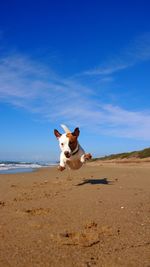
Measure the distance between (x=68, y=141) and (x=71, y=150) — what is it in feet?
0.79

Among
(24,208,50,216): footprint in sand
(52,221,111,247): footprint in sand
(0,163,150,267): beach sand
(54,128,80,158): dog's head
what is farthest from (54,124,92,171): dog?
(52,221,111,247): footprint in sand

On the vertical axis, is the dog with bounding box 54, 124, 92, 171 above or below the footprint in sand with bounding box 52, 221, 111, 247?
above

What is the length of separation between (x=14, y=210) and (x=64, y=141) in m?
2.64

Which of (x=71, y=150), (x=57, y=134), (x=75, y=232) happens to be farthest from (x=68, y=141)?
(x=75, y=232)

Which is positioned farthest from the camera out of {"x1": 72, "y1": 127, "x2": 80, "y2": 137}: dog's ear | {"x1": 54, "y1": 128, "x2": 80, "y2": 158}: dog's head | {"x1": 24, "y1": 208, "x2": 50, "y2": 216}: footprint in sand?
{"x1": 72, "y1": 127, "x2": 80, "y2": 137}: dog's ear

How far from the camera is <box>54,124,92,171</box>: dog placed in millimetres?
7027

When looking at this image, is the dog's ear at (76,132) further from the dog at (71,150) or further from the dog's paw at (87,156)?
the dog's paw at (87,156)

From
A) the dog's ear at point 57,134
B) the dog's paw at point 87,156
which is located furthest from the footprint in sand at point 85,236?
the dog's ear at point 57,134

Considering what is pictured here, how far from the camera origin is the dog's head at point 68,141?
6.95 meters

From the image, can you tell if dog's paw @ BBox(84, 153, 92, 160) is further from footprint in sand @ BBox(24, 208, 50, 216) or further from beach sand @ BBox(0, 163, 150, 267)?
footprint in sand @ BBox(24, 208, 50, 216)

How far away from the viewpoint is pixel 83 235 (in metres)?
3.29

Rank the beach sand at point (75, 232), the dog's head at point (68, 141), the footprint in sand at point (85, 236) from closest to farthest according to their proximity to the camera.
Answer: the beach sand at point (75, 232) → the footprint in sand at point (85, 236) → the dog's head at point (68, 141)

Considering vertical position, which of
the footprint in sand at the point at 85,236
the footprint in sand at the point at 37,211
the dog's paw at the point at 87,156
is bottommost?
the footprint in sand at the point at 85,236

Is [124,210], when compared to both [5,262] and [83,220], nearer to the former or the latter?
[83,220]
